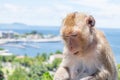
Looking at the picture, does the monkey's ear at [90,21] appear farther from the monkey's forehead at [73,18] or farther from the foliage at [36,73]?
the foliage at [36,73]

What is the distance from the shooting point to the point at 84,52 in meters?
2.52

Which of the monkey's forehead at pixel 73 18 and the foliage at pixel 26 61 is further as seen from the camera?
the foliage at pixel 26 61

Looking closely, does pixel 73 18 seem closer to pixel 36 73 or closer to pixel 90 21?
pixel 90 21

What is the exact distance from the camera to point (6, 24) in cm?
12219

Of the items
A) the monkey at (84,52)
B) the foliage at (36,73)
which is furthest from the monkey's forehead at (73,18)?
the foliage at (36,73)

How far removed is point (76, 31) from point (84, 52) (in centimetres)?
18

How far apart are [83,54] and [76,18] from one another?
0.25 meters

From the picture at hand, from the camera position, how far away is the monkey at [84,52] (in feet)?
7.95

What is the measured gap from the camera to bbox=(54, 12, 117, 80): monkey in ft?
7.95

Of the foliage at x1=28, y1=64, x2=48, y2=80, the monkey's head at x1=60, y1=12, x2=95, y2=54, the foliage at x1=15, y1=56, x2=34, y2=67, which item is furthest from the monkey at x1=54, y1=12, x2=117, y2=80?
the foliage at x1=15, y1=56, x2=34, y2=67

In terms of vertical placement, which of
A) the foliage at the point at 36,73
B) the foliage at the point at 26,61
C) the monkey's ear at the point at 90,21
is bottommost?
the foliage at the point at 26,61

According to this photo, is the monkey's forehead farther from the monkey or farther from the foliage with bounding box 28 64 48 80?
the foliage with bounding box 28 64 48 80

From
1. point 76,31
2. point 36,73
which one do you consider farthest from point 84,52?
point 36,73

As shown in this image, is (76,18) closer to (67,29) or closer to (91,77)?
(67,29)
